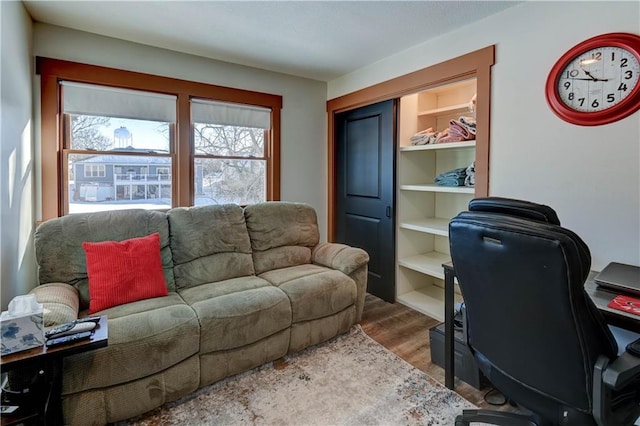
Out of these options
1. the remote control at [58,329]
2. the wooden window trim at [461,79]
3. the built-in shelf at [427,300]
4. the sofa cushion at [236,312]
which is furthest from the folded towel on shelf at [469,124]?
the remote control at [58,329]

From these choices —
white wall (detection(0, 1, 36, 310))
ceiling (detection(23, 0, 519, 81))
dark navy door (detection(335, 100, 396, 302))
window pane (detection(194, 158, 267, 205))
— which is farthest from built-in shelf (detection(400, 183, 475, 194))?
white wall (detection(0, 1, 36, 310))

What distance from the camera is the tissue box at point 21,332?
4.46 feet

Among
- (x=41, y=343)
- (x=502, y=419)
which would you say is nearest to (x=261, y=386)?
(x=41, y=343)

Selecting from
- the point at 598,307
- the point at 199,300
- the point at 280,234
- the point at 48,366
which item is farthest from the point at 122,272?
the point at 598,307

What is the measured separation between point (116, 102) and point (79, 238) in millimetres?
1272

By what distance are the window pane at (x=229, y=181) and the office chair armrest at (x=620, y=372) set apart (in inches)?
124

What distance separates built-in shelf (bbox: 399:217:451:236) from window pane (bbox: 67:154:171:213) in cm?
230

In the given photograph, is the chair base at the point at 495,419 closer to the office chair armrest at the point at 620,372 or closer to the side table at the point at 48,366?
the office chair armrest at the point at 620,372

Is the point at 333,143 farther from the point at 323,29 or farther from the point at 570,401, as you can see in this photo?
the point at 570,401

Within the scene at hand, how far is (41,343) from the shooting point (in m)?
1.43

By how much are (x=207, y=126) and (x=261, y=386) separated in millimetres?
2435

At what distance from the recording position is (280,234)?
3035mm

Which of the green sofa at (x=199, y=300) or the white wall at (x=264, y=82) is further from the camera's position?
the white wall at (x=264, y=82)

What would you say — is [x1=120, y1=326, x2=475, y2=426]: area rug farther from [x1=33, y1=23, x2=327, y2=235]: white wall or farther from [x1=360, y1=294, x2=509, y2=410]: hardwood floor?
[x1=33, y1=23, x2=327, y2=235]: white wall
